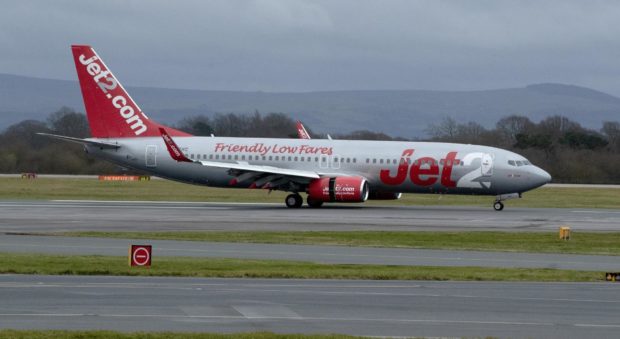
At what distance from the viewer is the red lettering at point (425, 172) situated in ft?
175

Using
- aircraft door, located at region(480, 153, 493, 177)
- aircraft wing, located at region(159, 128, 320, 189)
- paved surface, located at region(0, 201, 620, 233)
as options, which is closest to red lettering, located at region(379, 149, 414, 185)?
paved surface, located at region(0, 201, 620, 233)

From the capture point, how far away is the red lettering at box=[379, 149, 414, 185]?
53688mm

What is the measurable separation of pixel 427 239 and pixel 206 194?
108ft

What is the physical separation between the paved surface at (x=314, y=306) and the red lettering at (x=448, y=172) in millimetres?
28769

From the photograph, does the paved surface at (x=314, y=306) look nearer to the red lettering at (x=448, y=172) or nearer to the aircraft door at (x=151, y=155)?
the red lettering at (x=448, y=172)

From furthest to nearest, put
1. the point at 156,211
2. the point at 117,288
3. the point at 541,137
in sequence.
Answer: the point at 541,137 < the point at 156,211 < the point at 117,288

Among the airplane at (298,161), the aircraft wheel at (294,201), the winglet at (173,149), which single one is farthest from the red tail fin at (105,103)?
the aircraft wheel at (294,201)

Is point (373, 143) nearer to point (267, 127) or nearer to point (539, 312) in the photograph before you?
point (539, 312)

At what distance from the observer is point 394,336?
16906 millimetres

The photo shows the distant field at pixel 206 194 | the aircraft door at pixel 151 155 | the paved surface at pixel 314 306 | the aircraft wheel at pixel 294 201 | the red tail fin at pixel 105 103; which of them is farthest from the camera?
the distant field at pixel 206 194

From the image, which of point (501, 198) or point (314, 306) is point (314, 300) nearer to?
point (314, 306)

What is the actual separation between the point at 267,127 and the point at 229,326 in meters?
108

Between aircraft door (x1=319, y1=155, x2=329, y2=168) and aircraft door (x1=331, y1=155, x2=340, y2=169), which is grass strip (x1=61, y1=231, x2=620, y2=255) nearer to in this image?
aircraft door (x1=331, y1=155, x2=340, y2=169)

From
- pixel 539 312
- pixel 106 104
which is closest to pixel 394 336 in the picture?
pixel 539 312
